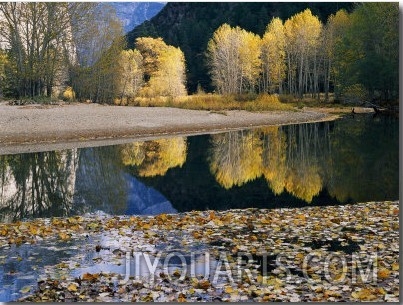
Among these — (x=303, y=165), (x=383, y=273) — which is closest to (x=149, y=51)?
(x=303, y=165)

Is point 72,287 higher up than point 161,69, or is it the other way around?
point 161,69

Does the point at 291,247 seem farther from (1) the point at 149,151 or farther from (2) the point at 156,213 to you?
(1) the point at 149,151

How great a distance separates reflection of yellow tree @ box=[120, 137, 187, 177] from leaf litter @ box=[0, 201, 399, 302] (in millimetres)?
7362

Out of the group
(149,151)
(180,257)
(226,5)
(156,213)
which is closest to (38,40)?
(149,151)

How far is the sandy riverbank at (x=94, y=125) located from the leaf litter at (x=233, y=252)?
14687 mm

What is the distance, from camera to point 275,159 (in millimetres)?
20484

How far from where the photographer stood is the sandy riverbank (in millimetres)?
25375

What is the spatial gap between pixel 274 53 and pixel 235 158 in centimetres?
4852

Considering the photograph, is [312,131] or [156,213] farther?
[312,131]

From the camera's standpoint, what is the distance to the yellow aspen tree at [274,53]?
66219 millimetres

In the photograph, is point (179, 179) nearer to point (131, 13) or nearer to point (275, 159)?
point (275, 159)

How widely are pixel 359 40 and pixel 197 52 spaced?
1817 inches

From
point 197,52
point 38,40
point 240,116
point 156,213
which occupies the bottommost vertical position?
point 156,213

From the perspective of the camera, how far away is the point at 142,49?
7325 cm
